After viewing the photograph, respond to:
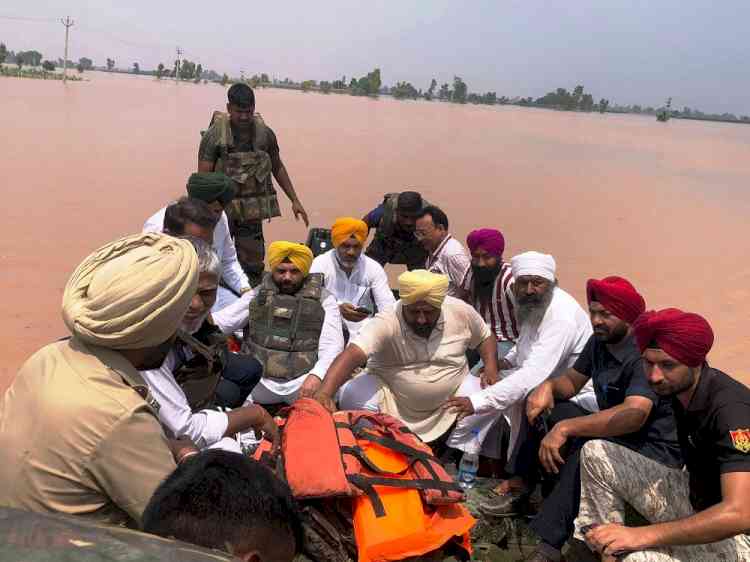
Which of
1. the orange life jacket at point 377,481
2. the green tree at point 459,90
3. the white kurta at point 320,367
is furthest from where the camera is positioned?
the green tree at point 459,90

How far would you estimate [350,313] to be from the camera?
4844mm

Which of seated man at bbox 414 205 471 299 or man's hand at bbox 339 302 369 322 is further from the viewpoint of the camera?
seated man at bbox 414 205 471 299

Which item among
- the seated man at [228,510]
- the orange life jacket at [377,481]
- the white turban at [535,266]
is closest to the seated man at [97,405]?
the seated man at [228,510]

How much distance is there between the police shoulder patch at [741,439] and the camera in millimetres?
2502

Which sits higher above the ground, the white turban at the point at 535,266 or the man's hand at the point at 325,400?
the white turban at the point at 535,266

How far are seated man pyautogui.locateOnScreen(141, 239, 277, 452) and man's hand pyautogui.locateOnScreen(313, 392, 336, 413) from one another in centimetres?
62

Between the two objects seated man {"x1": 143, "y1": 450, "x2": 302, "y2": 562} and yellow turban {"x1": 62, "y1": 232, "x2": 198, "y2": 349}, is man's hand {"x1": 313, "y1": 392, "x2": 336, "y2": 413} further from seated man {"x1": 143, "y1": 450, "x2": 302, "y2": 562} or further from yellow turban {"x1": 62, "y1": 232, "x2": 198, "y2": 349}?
seated man {"x1": 143, "y1": 450, "x2": 302, "y2": 562}

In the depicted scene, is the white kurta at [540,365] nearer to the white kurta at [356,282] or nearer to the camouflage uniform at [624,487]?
the camouflage uniform at [624,487]

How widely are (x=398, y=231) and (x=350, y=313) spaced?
51.5 inches

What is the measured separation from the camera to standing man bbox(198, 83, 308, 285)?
5867 mm

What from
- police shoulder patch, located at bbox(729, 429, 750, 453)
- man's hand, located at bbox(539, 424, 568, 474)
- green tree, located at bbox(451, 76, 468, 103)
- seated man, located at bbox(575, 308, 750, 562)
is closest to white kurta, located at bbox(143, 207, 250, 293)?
man's hand, located at bbox(539, 424, 568, 474)

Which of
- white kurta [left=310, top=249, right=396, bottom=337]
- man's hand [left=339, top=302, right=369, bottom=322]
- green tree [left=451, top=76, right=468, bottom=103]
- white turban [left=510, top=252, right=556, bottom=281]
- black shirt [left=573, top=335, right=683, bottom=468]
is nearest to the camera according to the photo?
black shirt [left=573, top=335, right=683, bottom=468]

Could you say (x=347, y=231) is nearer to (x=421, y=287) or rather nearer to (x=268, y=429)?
(x=421, y=287)

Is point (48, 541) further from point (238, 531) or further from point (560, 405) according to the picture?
point (560, 405)
